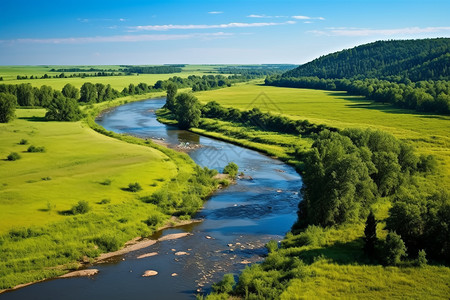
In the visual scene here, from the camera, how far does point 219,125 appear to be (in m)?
100

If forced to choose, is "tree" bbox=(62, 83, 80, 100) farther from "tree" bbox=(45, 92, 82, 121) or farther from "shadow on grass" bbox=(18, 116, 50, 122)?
"tree" bbox=(45, 92, 82, 121)

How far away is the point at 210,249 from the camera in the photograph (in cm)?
3503

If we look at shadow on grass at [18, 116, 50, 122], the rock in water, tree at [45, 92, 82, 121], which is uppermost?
tree at [45, 92, 82, 121]

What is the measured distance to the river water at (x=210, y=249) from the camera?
2852cm

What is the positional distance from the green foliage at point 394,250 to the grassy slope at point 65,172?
27881mm

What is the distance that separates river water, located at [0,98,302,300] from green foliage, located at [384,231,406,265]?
34.3ft

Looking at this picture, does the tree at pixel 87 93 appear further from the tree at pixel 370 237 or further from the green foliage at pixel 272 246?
the tree at pixel 370 237

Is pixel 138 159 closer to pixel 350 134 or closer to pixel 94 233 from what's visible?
pixel 94 233

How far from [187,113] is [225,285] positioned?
7656 centimetres

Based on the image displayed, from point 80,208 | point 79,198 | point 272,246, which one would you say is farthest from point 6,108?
point 272,246

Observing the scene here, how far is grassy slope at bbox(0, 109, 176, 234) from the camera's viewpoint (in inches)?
1548

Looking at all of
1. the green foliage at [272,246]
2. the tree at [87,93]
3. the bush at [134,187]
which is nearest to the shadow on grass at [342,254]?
the green foliage at [272,246]

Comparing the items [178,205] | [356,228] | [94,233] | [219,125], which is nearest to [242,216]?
[178,205]

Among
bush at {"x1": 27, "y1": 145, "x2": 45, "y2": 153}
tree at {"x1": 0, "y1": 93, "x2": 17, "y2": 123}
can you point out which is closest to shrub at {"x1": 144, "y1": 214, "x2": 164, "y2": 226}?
bush at {"x1": 27, "y1": 145, "x2": 45, "y2": 153}
